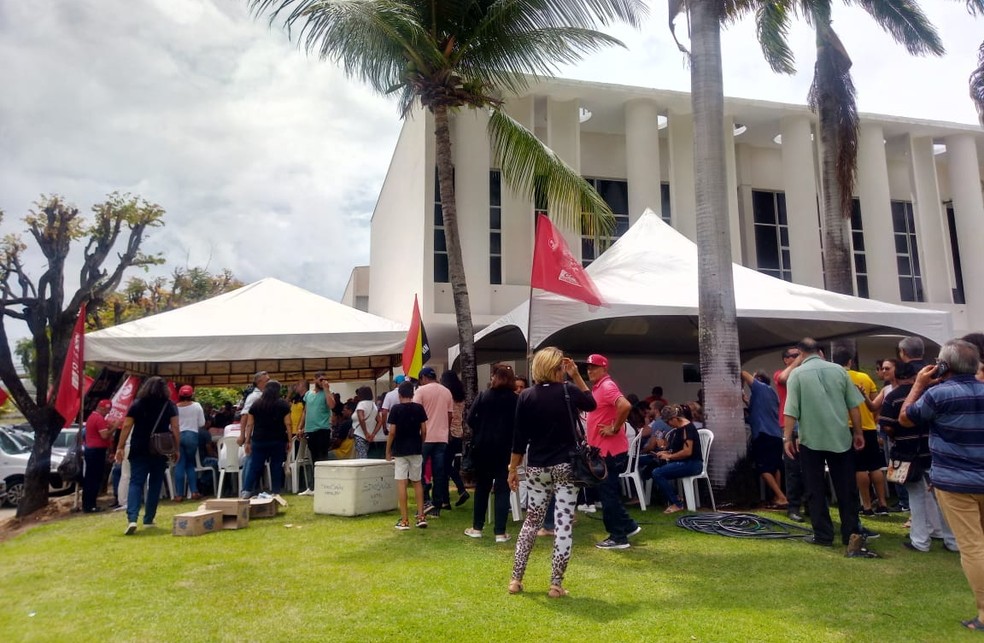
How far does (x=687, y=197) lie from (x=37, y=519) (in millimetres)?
14645

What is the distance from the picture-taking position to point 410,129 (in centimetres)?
1741

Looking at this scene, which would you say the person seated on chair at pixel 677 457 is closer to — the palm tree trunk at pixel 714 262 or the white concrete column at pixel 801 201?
the palm tree trunk at pixel 714 262

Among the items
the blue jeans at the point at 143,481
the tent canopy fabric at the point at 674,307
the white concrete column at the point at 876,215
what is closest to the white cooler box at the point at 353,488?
the blue jeans at the point at 143,481

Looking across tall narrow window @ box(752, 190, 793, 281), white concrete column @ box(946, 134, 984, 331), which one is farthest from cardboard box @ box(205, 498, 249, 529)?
white concrete column @ box(946, 134, 984, 331)

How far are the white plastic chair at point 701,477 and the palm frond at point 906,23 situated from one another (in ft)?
30.8

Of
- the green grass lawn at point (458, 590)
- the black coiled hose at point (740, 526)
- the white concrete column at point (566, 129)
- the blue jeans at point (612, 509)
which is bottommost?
the green grass lawn at point (458, 590)

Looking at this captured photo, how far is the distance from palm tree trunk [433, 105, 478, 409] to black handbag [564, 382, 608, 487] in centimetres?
564

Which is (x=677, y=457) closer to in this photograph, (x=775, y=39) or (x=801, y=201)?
(x=775, y=39)

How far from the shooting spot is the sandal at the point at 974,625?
3.87m

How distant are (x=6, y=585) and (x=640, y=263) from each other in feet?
27.5

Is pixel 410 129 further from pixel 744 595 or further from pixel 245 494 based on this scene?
pixel 744 595

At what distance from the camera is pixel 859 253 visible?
62.7 feet

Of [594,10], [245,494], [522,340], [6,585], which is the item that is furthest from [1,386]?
[594,10]

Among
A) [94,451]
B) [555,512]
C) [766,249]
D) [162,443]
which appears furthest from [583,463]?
[766,249]
